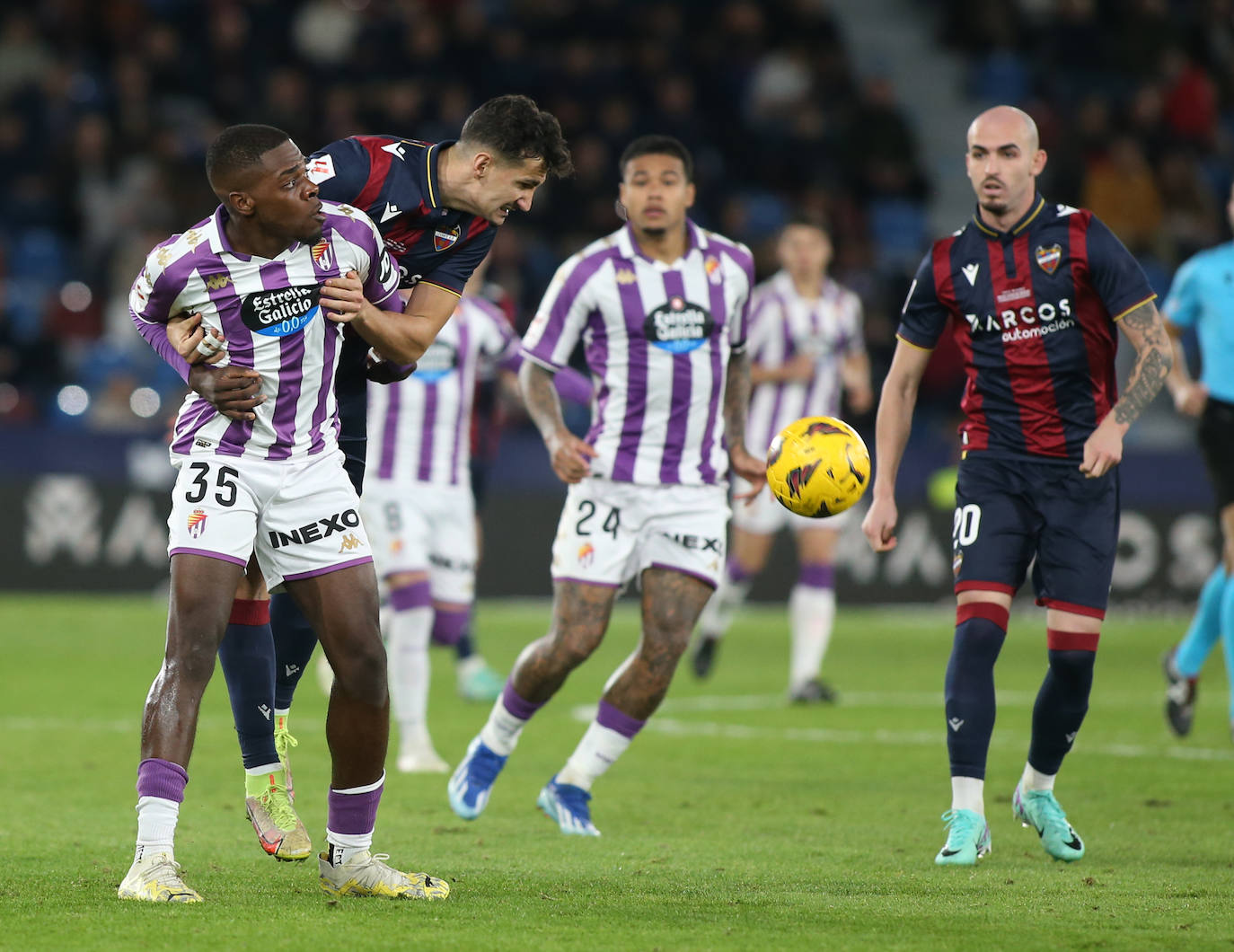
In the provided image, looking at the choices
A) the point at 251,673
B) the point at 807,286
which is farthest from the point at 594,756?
the point at 807,286

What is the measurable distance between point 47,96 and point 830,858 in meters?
14.8

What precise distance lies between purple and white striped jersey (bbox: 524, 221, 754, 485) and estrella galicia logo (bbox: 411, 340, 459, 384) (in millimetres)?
2332

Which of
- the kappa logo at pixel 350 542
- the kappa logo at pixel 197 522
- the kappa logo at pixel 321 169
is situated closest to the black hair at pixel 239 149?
the kappa logo at pixel 321 169

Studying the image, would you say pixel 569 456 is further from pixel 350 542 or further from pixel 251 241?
pixel 251 241

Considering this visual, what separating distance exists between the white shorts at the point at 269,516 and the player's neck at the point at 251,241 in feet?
1.95

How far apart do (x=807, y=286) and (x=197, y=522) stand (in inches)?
285

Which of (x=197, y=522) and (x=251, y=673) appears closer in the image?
(x=197, y=522)

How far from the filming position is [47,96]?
709 inches

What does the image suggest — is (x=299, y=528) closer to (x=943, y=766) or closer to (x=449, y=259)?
(x=449, y=259)

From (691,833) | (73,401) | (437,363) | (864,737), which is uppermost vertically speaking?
(437,363)

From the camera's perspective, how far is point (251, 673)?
18.4ft

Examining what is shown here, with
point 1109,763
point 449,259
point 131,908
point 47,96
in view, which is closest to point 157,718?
point 131,908

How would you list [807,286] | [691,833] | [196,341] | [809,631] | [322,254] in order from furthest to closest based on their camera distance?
[807,286], [809,631], [691,833], [322,254], [196,341]

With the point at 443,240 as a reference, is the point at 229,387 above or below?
below
